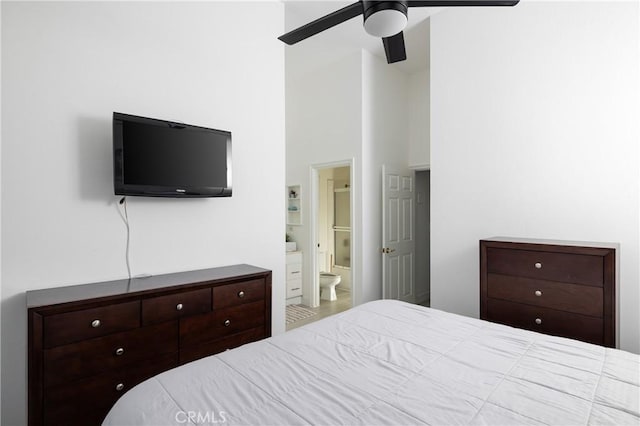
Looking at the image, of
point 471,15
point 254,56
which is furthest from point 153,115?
point 471,15

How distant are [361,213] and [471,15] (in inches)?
93.8

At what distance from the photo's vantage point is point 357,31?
3.86m

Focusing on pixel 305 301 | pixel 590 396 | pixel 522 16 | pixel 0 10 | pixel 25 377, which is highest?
pixel 522 16

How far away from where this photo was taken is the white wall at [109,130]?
191 cm

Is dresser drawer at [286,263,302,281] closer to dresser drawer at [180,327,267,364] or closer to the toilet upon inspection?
the toilet

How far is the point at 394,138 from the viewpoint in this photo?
4.76 meters

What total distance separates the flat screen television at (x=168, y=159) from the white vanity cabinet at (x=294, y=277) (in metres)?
2.44

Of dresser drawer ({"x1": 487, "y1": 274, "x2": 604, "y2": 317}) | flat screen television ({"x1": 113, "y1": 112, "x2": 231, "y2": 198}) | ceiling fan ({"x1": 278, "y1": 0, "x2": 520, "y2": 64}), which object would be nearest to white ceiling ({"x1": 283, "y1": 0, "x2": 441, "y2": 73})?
flat screen television ({"x1": 113, "y1": 112, "x2": 231, "y2": 198})

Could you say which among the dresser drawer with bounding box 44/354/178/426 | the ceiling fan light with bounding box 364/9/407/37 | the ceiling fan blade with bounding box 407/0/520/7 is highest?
the ceiling fan blade with bounding box 407/0/520/7

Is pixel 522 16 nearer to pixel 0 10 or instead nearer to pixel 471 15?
pixel 471 15

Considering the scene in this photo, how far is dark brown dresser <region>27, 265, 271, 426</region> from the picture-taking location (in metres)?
1.65

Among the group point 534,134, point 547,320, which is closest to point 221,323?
point 547,320

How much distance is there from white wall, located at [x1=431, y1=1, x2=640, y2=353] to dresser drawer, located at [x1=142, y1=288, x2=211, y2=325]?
2407mm

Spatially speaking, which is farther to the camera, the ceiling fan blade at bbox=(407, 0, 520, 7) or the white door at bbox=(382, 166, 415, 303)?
the white door at bbox=(382, 166, 415, 303)
